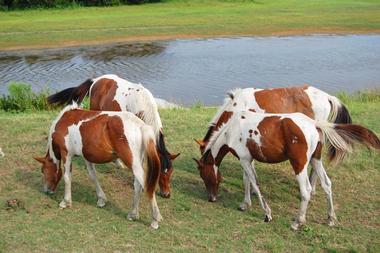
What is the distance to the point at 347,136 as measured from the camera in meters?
6.68

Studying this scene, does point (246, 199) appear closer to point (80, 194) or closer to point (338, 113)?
point (338, 113)

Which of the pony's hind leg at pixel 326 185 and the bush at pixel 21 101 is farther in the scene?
the bush at pixel 21 101

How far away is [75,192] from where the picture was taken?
7723mm

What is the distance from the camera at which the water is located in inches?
798

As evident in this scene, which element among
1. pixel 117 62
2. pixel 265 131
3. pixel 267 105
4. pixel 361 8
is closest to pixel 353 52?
pixel 117 62

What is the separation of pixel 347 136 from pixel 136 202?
114 inches

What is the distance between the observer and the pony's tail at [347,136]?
21.7 feet

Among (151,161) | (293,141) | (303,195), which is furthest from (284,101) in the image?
(151,161)

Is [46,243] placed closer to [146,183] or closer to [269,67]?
[146,183]

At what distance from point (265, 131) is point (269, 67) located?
16.9 metres

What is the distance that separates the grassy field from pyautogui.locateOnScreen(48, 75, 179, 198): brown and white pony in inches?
829

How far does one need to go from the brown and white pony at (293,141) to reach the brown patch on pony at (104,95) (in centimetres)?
231

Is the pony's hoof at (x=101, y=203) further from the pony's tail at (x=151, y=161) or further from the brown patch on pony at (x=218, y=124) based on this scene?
the brown patch on pony at (x=218, y=124)

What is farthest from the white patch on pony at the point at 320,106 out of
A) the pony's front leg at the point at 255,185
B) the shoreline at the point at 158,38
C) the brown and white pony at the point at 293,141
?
the shoreline at the point at 158,38
